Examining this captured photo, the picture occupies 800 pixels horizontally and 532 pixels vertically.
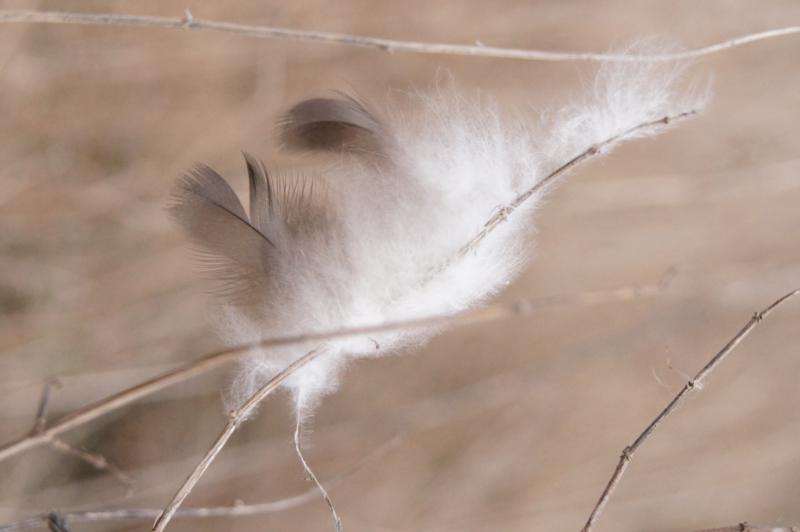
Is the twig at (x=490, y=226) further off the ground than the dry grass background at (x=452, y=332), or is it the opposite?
the dry grass background at (x=452, y=332)

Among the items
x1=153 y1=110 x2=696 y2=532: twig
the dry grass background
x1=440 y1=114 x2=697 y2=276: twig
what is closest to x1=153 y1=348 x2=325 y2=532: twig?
x1=153 y1=110 x2=696 y2=532: twig

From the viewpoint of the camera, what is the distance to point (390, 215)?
1.64ft

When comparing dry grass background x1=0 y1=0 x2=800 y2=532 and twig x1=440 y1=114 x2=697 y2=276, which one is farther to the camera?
dry grass background x1=0 y1=0 x2=800 y2=532

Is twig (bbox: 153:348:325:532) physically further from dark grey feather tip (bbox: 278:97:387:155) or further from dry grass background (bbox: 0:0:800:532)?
dry grass background (bbox: 0:0:800:532)

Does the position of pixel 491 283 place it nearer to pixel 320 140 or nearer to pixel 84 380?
pixel 320 140

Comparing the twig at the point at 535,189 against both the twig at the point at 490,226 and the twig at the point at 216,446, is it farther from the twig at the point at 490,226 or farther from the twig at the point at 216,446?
the twig at the point at 216,446

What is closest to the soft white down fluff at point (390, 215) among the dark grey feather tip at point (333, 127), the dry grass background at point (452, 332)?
the dark grey feather tip at point (333, 127)

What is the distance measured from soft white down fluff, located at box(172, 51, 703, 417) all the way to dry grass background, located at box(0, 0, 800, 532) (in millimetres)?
514

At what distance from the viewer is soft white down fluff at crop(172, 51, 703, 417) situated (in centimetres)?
50

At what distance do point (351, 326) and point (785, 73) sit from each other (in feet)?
3.24

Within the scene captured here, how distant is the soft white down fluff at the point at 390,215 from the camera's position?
495mm

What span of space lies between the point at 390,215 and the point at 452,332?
2.32 feet

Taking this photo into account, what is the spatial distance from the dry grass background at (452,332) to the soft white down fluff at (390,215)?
1.69 feet

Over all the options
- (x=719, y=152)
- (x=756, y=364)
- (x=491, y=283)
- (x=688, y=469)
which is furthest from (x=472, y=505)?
(x=491, y=283)
